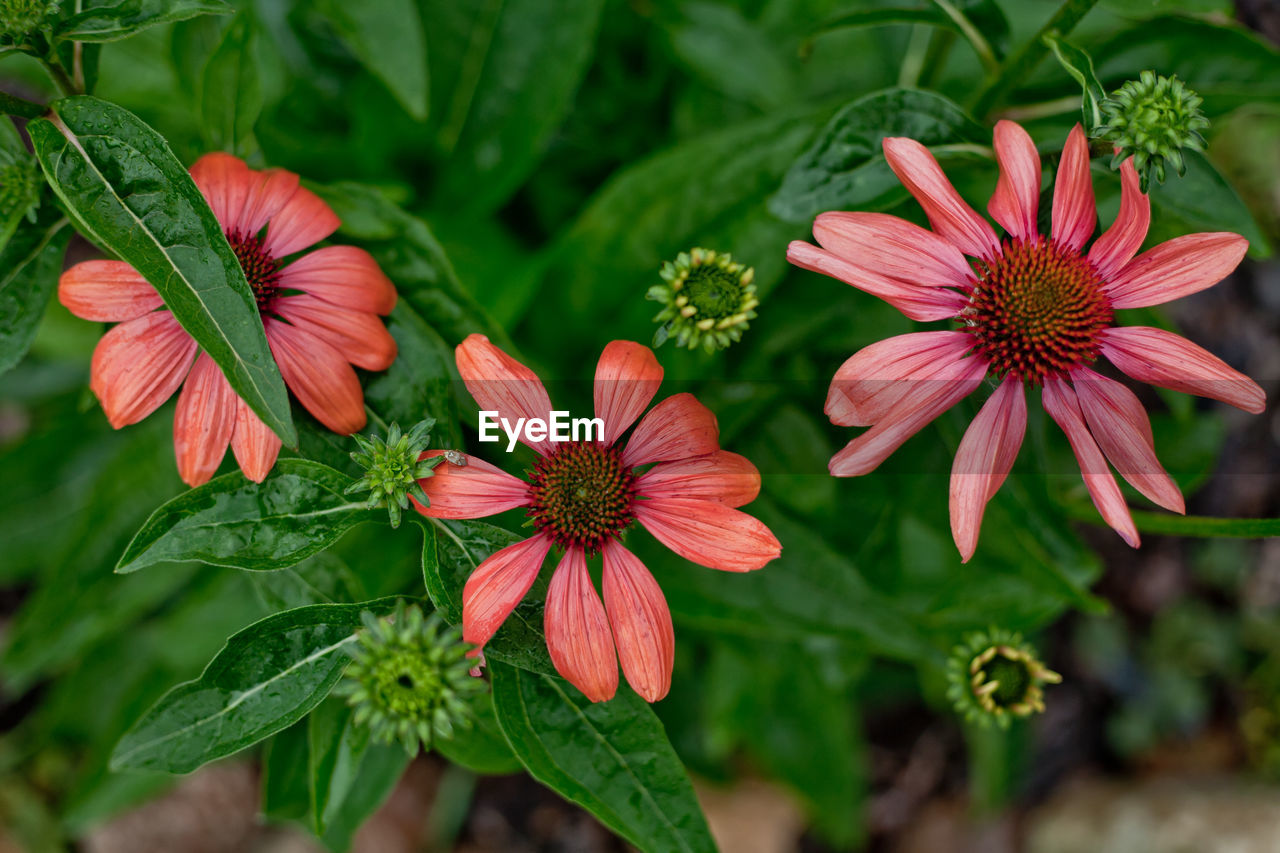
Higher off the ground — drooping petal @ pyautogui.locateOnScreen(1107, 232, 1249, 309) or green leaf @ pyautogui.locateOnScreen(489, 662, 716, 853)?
drooping petal @ pyautogui.locateOnScreen(1107, 232, 1249, 309)

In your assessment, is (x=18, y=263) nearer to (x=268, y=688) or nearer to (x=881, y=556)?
(x=268, y=688)

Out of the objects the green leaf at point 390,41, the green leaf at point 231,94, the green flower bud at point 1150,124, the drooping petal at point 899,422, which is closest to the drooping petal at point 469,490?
the drooping petal at point 899,422

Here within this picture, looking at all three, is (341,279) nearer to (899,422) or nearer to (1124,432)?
(899,422)

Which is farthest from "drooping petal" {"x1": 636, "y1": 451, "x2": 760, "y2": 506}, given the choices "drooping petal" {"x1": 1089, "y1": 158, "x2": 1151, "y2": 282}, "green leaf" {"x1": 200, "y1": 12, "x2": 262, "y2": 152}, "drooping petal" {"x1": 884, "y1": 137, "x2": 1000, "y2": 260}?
"green leaf" {"x1": 200, "y1": 12, "x2": 262, "y2": 152}

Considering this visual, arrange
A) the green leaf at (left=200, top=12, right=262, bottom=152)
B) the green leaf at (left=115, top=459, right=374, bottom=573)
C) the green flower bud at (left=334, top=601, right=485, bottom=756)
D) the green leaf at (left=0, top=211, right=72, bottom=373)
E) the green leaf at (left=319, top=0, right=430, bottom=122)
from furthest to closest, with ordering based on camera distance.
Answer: the green leaf at (left=319, top=0, right=430, bottom=122) < the green leaf at (left=200, top=12, right=262, bottom=152) < the green leaf at (left=0, top=211, right=72, bottom=373) < the green leaf at (left=115, top=459, right=374, bottom=573) < the green flower bud at (left=334, top=601, right=485, bottom=756)

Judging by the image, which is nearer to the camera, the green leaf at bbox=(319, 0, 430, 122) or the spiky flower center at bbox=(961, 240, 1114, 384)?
the spiky flower center at bbox=(961, 240, 1114, 384)

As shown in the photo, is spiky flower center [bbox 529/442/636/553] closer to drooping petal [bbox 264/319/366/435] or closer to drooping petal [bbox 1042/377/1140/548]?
drooping petal [bbox 264/319/366/435]
